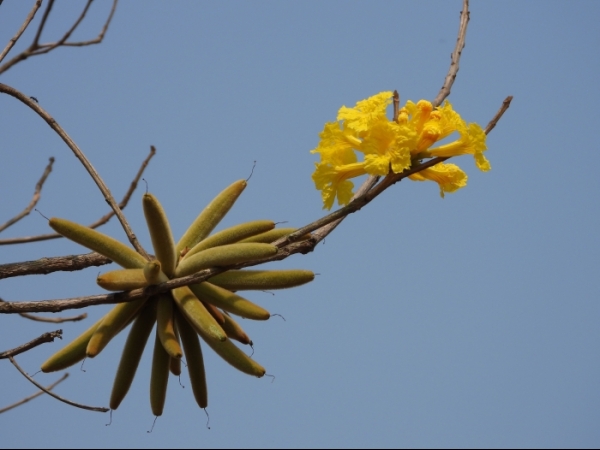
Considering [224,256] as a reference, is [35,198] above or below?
above

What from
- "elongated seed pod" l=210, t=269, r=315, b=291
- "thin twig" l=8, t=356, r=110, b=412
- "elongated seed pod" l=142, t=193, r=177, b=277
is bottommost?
"thin twig" l=8, t=356, r=110, b=412

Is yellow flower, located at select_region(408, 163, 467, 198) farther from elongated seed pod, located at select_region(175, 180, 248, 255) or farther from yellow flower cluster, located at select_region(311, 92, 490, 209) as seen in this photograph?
elongated seed pod, located at select_region(175, 180, 248, 255)

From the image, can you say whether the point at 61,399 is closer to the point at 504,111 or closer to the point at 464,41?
the point at 504,111

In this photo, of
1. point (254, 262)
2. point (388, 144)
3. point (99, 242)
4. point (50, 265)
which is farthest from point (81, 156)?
point (388, 144)

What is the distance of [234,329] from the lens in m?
3.25

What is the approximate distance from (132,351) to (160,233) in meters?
0.55

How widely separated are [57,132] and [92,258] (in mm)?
677

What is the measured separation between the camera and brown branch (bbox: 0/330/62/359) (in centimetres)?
299

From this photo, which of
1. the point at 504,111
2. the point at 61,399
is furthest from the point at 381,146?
the point at 61,399

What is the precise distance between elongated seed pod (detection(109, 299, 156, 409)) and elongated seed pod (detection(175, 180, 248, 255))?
0.35m

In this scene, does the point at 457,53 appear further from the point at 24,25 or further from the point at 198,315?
the point at 24,25

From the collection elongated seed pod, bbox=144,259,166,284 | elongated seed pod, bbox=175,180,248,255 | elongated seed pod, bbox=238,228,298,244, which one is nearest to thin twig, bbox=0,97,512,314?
elongated seed pod, bbox=144,259,166,284

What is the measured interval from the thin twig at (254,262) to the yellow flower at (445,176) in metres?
0.12

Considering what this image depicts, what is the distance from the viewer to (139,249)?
134 inches
